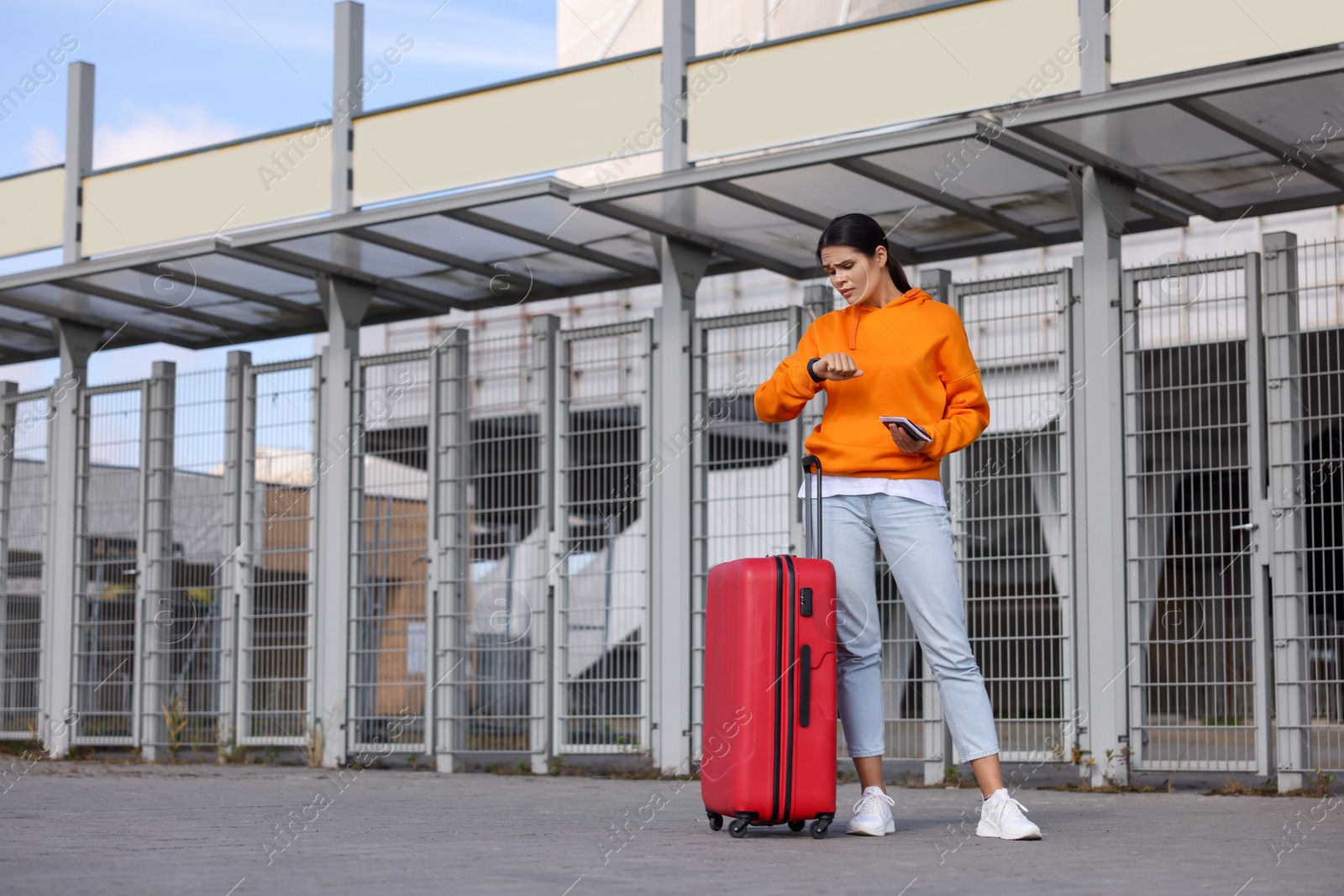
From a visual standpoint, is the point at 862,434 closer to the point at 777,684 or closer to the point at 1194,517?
the point at 777,684

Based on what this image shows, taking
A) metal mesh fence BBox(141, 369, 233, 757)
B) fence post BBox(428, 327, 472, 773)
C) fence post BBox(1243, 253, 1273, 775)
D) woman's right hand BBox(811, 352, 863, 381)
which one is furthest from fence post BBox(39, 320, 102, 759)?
woman's right hand BBox(811, 352, 863, 381)

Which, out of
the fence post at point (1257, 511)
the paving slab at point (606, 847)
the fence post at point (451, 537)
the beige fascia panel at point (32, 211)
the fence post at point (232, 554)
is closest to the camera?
the paving slab at point (606, 847)

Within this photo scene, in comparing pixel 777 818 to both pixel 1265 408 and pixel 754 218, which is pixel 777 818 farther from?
pixel 754 218

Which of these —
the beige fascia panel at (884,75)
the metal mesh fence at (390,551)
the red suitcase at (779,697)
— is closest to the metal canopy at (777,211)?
the beige fascia panel at (884,75)

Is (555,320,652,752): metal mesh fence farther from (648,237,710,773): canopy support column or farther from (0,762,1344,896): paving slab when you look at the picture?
(0,762,1344,896): paving slab

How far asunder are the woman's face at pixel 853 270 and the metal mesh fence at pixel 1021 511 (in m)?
4.01

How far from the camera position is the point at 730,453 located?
35.4 feet

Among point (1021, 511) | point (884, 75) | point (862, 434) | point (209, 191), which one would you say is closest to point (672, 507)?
point (1021, 511)

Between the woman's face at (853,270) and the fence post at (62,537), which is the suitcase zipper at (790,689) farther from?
the fence post at (62,537)

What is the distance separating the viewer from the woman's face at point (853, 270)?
18.8ft

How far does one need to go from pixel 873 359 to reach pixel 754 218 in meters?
4.72

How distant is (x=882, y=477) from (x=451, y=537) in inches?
254

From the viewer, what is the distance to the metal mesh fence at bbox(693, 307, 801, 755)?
416 inches

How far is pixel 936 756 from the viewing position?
978 centimetres
